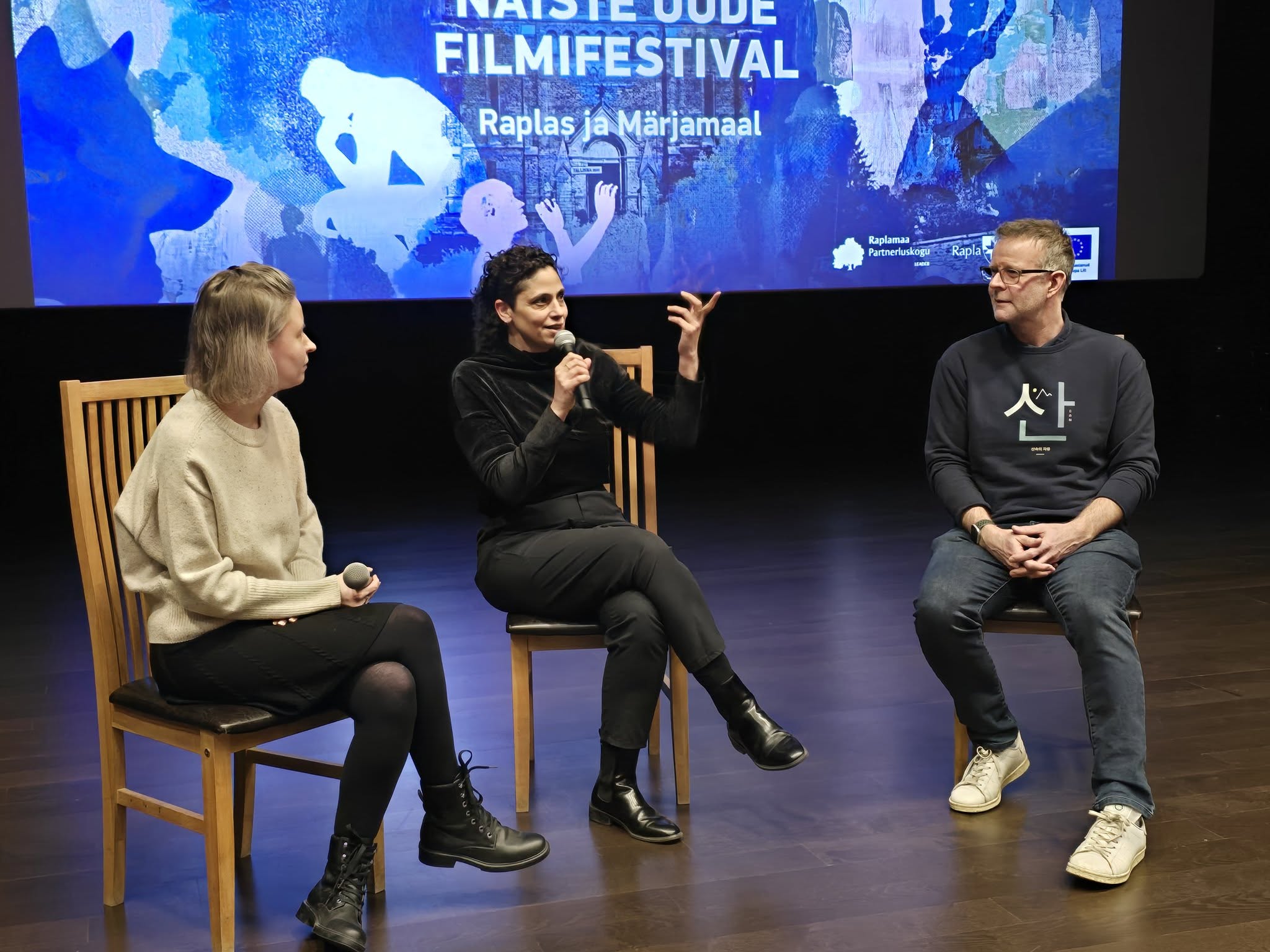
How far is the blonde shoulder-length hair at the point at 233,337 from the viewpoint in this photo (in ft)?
6.44

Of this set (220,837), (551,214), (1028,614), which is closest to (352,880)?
(220,837)

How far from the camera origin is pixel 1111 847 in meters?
2.18

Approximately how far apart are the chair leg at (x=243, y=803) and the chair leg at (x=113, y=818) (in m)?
0.19

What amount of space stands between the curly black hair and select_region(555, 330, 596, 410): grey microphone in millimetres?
129

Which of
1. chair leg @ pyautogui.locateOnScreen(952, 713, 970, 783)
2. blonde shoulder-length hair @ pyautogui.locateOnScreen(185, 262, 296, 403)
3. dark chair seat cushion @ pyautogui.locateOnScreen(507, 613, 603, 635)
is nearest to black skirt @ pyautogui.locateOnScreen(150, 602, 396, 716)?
blonde shoulder-length hair @ pyautogui.locateOnScreen(185, 262, 296, 403)

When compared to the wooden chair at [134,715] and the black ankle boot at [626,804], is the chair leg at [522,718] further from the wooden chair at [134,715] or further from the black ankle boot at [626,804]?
the wooden chair at [134,715]

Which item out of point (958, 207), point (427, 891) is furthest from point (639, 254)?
point (427, 891)

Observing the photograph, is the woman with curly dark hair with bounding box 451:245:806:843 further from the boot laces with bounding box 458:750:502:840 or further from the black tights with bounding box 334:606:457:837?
the black tights with bounding box 334:606:457:837

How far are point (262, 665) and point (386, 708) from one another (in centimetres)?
19

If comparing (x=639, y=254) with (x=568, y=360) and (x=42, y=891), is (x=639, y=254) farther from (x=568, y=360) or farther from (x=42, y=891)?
(x=42, y=891)

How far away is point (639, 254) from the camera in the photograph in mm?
5246

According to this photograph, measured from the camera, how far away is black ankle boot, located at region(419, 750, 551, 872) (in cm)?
216

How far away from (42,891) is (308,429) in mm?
4206

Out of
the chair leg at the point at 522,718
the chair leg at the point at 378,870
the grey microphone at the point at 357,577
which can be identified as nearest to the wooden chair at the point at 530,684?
the chair leg at the point at 522,718
